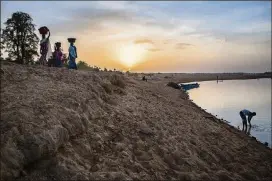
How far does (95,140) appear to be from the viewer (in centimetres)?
838

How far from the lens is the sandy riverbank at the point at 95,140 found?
22.1 ft

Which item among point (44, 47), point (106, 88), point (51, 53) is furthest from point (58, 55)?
point (106, 88)

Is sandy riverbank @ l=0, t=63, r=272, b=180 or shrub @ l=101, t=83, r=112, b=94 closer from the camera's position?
sandy riverbank @ l=0, t=63, r=272, b=180

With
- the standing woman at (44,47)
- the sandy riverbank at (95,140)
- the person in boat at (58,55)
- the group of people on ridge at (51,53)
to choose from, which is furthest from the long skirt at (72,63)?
the sandy riverbank at (95,140)

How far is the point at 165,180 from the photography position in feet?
25.0

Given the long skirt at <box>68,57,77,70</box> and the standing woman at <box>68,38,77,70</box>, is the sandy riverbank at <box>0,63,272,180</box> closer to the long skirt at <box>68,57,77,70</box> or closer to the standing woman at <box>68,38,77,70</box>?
the standing woman at <box>68,38,77,70</box>

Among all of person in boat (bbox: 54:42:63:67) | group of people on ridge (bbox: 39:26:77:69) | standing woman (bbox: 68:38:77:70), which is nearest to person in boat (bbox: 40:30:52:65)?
group of people on ridge (bbox: 39:26:77:69)

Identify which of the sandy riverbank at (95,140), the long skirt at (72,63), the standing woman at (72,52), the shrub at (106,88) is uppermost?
the standing woman at (72,52)

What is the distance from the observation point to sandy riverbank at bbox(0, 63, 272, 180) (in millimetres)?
6734

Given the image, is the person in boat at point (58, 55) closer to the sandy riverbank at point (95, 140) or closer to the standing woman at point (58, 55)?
the standing woman at point (58, 55)

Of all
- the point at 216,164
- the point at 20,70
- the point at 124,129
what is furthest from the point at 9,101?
the point at 216,164

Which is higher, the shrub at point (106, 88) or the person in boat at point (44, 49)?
the person in boat at point (44, 49)

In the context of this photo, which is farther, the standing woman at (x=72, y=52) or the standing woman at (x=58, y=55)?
the standing woman at (x=58, y=55)

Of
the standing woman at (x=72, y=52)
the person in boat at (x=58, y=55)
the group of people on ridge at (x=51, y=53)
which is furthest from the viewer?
the person in boat at (x=58, y=55)
